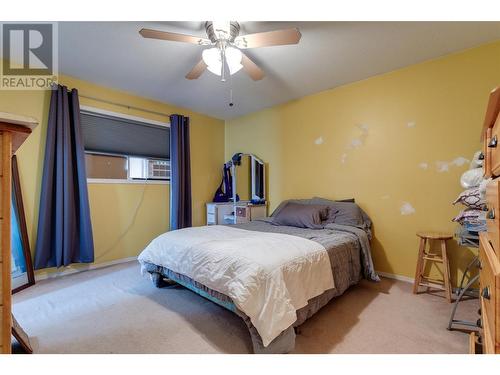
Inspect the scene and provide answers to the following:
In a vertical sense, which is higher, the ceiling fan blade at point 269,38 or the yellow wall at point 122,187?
the ceiling fan blade at point 269,38

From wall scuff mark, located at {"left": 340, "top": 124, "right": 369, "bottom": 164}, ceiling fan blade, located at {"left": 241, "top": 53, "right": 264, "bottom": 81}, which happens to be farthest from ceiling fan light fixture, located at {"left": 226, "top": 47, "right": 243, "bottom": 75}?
wall scuff mark, located at {"left": 340, "top": 124, "right": 369, "bottom": 164}

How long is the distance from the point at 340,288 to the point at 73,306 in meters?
2.26

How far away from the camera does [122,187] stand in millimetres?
3207

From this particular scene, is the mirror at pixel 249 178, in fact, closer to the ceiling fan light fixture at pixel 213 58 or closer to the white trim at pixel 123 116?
the white trim at pixel 123 116

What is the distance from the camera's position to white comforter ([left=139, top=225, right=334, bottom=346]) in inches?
52.9

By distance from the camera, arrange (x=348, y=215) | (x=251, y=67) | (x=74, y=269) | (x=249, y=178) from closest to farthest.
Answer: (x=251, y=67) → (x=348, y=215) → (x=74, y=269) → (x=249, y=178)

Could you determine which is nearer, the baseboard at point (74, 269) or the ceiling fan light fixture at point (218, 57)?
the ceiling fan light fixture at point (218, 57)

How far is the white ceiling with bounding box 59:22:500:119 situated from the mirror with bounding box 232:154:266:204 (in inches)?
42.7

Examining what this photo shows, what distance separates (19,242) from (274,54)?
3.19 m

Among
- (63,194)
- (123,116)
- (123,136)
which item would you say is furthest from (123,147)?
(63,194)

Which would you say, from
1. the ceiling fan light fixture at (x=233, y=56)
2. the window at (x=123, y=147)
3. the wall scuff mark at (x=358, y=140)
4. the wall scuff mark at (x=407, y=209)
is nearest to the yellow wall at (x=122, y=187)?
the window at (x=123, y=147)

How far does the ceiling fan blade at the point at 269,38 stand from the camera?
5.28 feet

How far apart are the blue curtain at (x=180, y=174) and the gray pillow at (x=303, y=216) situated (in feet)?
4.91

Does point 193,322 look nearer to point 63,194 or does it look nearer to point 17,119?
point 17,119
